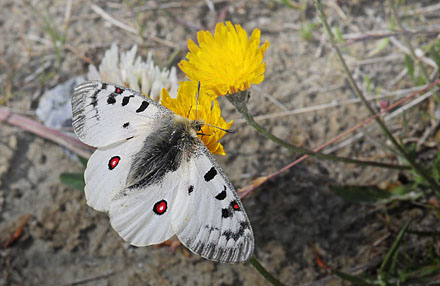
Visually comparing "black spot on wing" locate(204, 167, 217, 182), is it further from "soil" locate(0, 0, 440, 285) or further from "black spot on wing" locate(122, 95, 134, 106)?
"soil" locate(0, 0, 440, 285)

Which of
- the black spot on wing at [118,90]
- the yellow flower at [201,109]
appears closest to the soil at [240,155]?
the yellow flower at [201,109]

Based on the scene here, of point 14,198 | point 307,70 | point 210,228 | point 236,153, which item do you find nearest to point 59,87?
point 14,198

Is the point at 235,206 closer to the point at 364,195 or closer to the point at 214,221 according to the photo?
the point at 214,221

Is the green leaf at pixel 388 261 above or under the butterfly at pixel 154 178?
under

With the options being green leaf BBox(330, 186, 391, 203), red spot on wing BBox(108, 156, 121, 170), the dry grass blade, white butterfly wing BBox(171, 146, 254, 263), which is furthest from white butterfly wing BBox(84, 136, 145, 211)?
green leaf BBox(330, 186, 391, 203)

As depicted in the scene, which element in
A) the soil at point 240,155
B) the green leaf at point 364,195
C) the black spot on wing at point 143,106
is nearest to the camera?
the black spot on wing at point 143,106

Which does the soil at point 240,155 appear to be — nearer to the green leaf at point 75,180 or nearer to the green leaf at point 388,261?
the green leaf at point 388,261

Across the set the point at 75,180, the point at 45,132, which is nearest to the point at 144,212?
the point at 75,180

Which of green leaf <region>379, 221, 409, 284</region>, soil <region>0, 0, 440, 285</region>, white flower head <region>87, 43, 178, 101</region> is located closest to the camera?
green leaf <region>379, 221, 409, 284</region>
